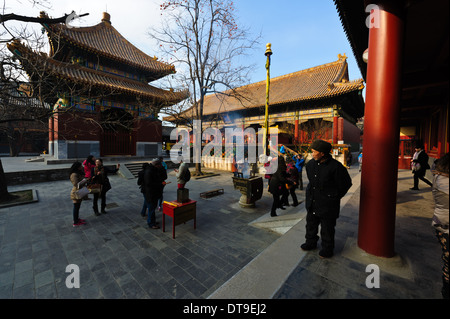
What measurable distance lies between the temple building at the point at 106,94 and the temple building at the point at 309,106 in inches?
133

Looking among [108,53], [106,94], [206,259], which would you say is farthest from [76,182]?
[108,53]

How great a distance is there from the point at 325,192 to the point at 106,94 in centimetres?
1373

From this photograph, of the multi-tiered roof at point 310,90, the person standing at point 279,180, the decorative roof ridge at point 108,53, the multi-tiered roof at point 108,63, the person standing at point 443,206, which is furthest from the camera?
the multi-tiered roof at point 310,90

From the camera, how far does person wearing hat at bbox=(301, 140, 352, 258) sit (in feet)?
8.17

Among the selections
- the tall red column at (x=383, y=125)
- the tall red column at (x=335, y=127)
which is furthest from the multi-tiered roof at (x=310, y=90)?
the tall red column at (x=383, y=125)

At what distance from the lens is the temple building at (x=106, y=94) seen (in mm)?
11562

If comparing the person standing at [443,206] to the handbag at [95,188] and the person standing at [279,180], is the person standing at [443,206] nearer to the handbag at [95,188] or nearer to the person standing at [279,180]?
the person standing at [279,180]

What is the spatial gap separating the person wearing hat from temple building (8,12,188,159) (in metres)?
10.1

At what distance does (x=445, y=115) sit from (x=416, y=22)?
5263 mm

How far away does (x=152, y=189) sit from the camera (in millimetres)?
4223

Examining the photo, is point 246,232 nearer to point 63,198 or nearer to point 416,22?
point 416,22

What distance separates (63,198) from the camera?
657 centimetres

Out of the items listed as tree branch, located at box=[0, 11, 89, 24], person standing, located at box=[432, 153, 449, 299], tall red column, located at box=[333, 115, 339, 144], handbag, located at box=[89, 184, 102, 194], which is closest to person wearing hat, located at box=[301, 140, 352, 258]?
person standing, located at box=[432, 153, 449, 299]

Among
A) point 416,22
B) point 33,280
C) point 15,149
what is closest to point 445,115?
point 416,22
